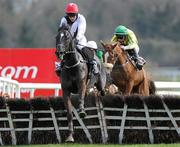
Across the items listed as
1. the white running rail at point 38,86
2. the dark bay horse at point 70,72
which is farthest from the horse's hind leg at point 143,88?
the dark bay horse at point 70,72

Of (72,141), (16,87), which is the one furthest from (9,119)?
(16,87)

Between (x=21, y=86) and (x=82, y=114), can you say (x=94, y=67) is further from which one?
(x=21, y=86)

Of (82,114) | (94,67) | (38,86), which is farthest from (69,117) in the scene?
(38,86)

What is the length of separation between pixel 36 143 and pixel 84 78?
1.41 metres

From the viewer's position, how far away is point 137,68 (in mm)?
17656

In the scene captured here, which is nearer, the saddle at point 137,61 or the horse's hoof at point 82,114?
the horse's hoof at point 82,114

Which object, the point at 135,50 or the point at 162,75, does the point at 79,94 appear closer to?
the point at 135,50

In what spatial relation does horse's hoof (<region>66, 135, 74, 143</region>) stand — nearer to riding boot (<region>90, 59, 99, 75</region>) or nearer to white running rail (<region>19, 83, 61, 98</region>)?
riding boot (<region>90, 59, 99, 75</region>)

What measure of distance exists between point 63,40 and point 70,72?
2.59 feet

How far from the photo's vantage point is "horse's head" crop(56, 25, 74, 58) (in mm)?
13484

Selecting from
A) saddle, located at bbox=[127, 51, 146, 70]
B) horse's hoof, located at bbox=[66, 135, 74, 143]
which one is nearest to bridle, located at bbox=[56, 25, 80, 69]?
horse's hoof, located at bbox=[66, 135, 74, 143]

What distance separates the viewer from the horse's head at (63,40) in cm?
1348

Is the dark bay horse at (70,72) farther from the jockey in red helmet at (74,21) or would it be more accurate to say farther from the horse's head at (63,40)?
the jockey in red helmet at (74,21)

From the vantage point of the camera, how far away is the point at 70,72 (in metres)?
14.2
